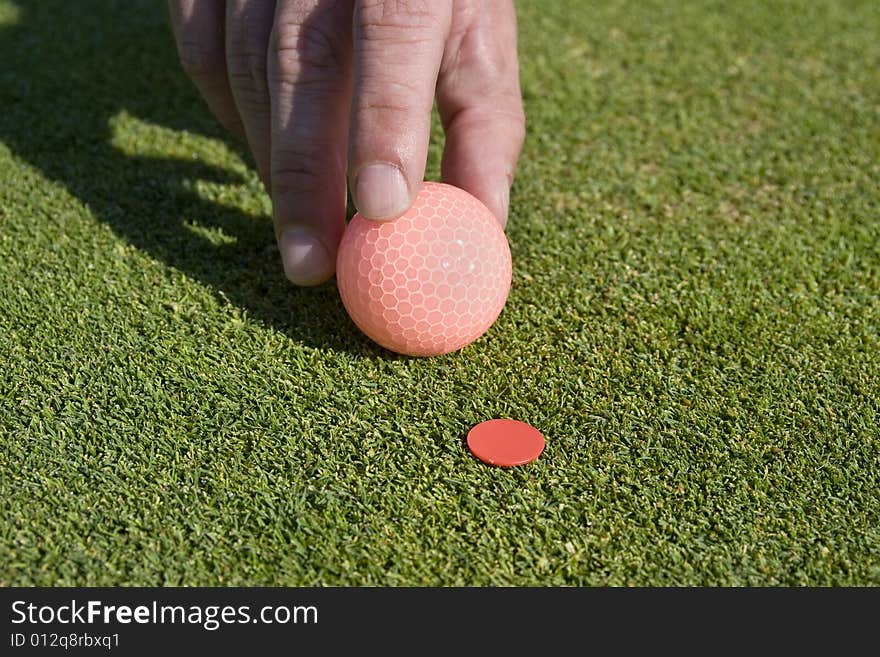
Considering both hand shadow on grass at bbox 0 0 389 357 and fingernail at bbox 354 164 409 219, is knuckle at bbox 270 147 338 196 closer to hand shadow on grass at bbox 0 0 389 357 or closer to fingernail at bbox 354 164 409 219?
fingernail at bbox 354 164 409 219

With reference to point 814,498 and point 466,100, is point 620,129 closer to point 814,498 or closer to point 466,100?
point 466,100

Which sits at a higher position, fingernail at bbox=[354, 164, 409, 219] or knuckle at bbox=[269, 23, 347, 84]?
knuckle at bbox=[269, 23, 347, 84]

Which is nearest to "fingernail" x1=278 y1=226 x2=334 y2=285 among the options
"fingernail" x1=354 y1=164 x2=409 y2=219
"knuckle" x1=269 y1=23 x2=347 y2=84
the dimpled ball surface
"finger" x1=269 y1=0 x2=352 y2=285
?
"finger" x1=269 y1=0 x2=352 y2=285

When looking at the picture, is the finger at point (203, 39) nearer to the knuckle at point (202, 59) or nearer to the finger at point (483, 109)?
the knuckle at point (202, 59)

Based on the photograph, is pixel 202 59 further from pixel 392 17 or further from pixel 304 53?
pixel 392 17

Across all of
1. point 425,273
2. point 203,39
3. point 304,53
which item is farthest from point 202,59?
point 425,273

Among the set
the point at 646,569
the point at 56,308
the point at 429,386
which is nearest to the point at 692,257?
the point at 429,386

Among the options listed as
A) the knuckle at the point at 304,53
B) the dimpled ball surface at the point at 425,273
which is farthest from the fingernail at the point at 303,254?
the knuckle at the point at 304,53
